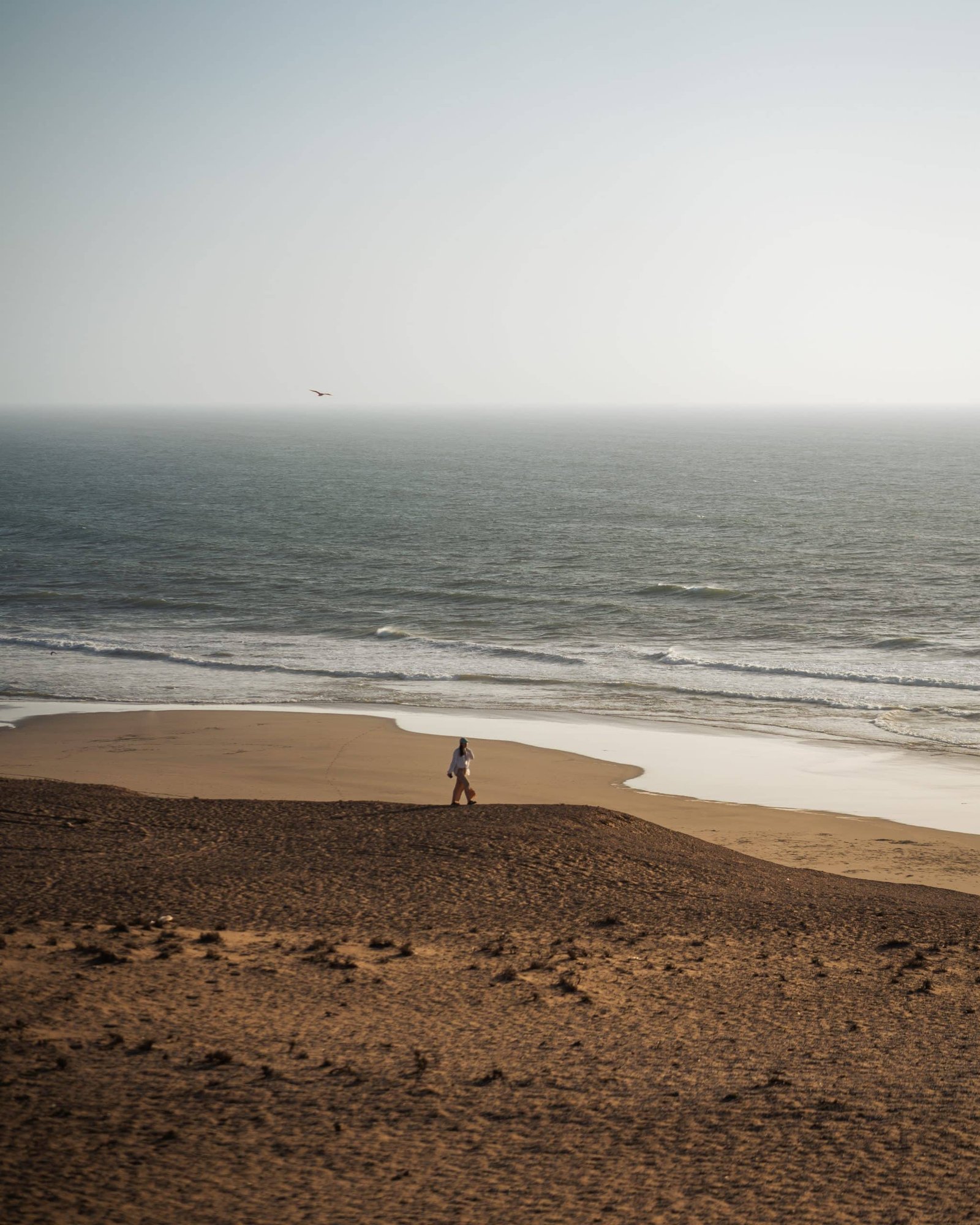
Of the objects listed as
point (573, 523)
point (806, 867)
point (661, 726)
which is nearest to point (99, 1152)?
point (806, 867)

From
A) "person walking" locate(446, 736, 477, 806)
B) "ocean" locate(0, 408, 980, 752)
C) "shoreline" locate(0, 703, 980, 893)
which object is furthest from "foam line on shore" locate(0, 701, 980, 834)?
"person walking" locate(446, 736, 477, 806)

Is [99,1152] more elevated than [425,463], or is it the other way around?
[425,463]

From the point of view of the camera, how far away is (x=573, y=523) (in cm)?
7819

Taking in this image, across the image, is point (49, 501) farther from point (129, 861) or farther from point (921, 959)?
point (921, 959)

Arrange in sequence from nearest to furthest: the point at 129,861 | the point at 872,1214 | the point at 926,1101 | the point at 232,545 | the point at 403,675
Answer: the point at 872,1214, the point at 926,1101, the point at 129,861, the point at 403,675, the point at 232,545

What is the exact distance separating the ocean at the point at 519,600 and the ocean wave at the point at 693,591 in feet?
0.79

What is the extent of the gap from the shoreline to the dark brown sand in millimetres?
2468

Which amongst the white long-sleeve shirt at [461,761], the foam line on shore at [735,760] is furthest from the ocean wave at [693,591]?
the white long-sleeve shirt at [461,761]

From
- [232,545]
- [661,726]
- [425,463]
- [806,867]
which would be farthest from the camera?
[425,463]

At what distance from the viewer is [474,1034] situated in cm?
1135

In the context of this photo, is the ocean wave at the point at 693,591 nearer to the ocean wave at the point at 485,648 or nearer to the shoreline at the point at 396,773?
the ocean wave at the point at 485,648

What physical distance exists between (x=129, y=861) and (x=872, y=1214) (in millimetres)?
12512

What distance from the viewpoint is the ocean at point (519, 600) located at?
115 ft

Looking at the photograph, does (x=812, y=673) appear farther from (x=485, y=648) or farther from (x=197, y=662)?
(x=197, y=662)
